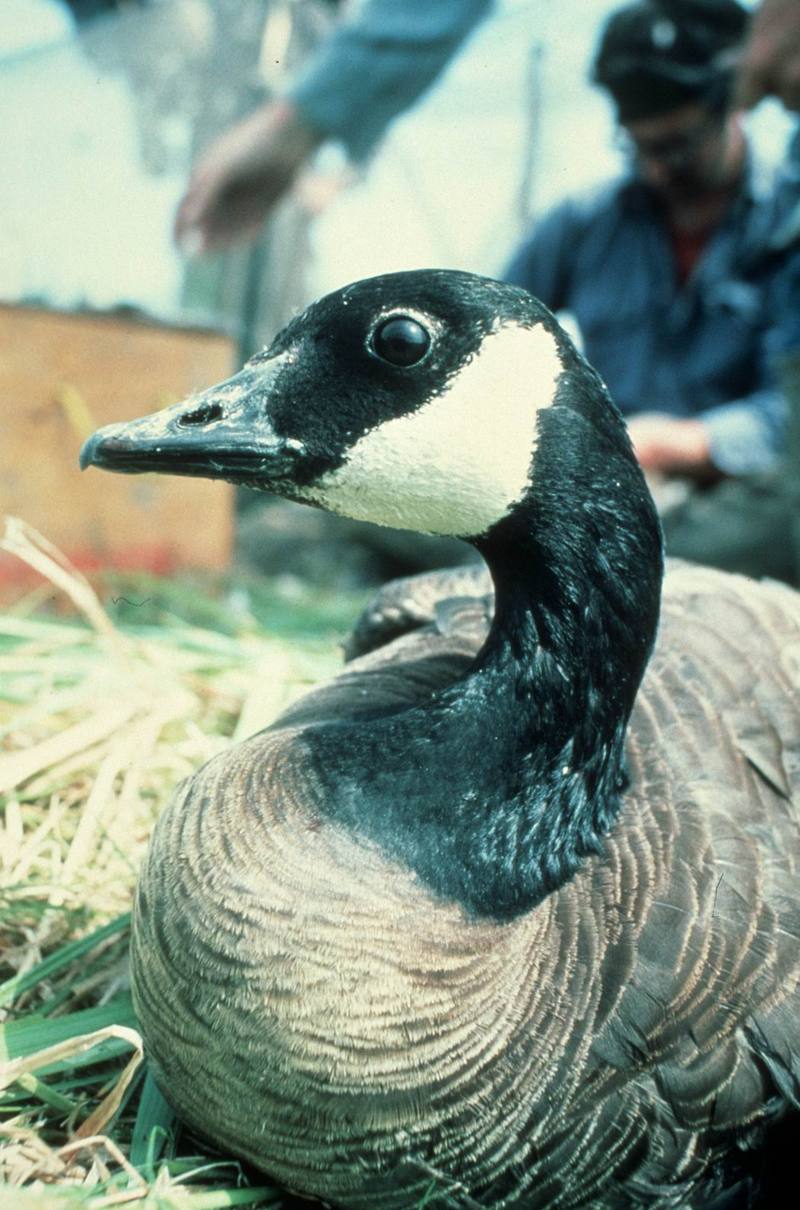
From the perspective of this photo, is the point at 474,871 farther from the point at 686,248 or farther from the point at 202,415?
the point at 686,248

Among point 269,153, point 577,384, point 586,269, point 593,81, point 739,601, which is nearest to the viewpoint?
A: point 577,384

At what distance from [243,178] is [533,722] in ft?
10.8

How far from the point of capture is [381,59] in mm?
3977

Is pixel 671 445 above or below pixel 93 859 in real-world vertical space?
above

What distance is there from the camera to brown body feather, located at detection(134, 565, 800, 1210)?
1.23m

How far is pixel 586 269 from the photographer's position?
5.55m

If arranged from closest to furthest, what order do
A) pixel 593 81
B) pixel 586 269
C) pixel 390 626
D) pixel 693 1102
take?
pixel 693 1102 → pixel 390 626 → pixel 593 81 → pixel 586 269

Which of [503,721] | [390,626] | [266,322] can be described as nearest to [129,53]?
[266,322]

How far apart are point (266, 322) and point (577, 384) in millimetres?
4755

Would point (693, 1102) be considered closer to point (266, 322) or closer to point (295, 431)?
point (295, 431)

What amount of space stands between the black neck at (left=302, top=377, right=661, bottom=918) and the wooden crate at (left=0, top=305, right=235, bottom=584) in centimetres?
270

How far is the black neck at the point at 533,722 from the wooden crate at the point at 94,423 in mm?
2700

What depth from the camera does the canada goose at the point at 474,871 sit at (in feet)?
4.07

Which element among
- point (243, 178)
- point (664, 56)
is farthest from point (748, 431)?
point (243, 178)
